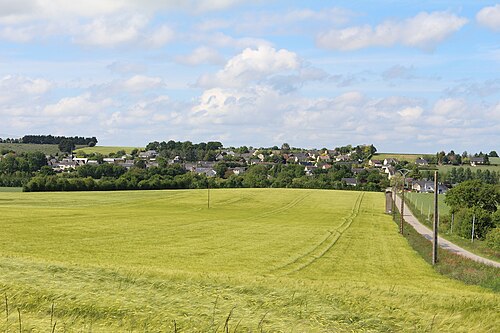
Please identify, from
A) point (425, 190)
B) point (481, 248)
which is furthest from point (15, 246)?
point (425, 190)

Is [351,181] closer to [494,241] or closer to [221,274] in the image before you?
[494,241]

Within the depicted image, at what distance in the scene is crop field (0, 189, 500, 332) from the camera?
411 inches

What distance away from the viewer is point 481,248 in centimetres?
5519

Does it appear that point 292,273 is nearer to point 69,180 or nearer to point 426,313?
point 426,313

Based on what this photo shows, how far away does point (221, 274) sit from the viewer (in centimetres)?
2039

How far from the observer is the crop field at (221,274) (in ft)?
34.2

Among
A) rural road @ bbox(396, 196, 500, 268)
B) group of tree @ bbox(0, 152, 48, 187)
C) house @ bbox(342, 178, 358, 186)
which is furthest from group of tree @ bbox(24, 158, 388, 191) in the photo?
rural road @ bbox(396, 196, 500, 268)

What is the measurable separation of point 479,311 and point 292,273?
1987cm

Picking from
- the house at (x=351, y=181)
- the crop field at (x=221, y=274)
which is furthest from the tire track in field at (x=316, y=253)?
the house at (x=351, y=181)

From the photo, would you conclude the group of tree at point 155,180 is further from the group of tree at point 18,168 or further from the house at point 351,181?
the group of tree at point 18,168

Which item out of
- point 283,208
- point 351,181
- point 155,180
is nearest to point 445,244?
point 283,208

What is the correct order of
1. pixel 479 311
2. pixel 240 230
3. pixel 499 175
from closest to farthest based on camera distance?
pixel 479 311, pixel 240 230, pixel 499 175

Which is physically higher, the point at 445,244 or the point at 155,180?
the point at 155,180

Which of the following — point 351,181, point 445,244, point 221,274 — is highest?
point 351,181
